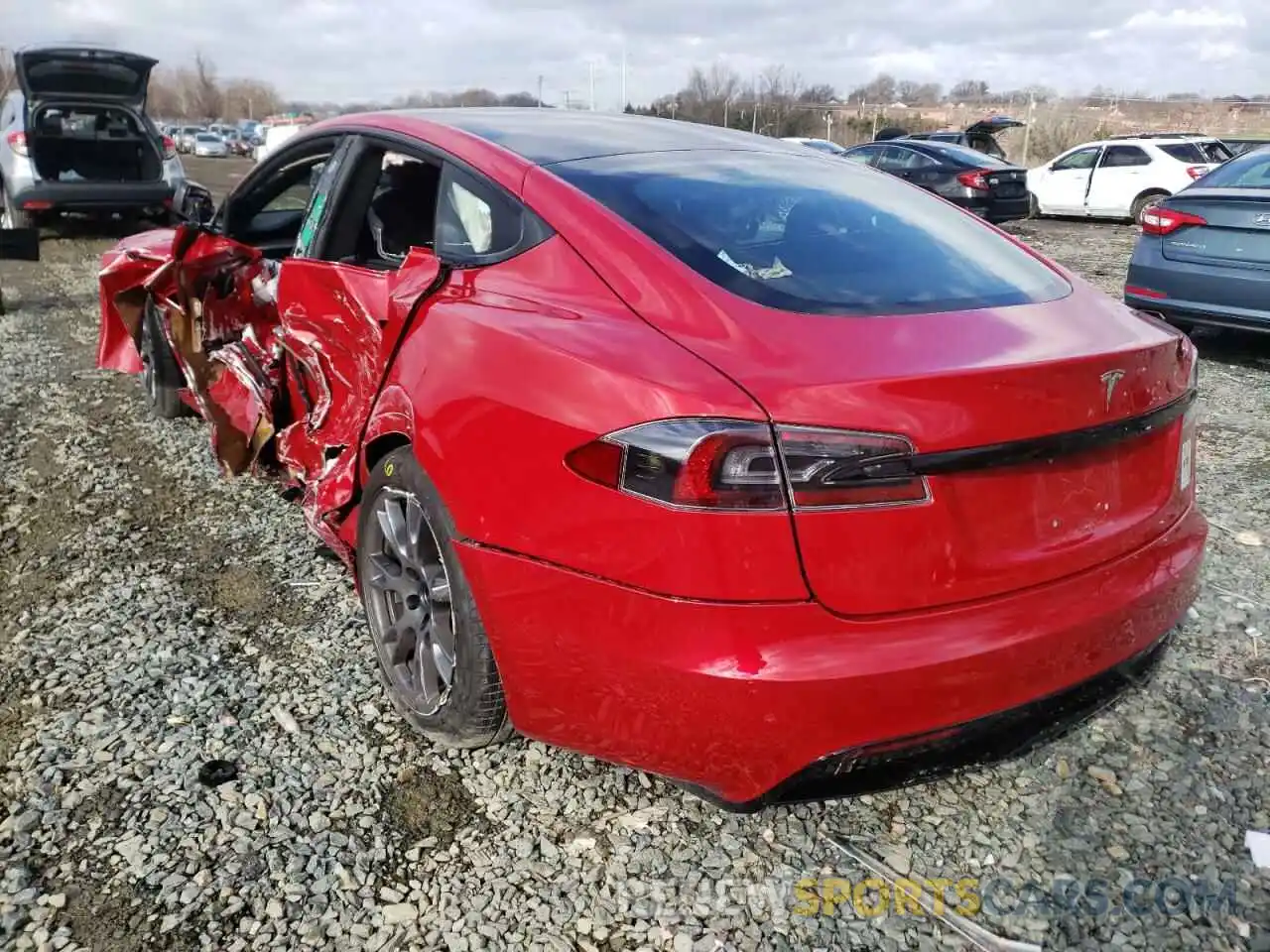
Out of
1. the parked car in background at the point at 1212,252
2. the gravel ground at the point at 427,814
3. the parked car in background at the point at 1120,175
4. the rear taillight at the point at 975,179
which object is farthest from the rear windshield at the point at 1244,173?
the parked car in background at the point at 1120,175

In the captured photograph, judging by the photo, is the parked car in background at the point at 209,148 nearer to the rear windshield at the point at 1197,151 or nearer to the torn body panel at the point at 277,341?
the rear windshield at the point at 1197,151

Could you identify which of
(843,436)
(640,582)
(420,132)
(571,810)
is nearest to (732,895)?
(571,810)

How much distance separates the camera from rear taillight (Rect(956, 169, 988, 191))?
1331 cm

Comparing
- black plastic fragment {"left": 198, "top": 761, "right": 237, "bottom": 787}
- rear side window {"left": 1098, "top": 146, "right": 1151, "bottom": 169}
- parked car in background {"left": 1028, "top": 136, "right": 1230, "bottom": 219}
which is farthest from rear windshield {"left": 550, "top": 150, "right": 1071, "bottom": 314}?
rear side window {"left": 1098, "top": 146, "right": 1151, "bottom": 169}

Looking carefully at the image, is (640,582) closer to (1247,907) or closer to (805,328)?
(805,328)

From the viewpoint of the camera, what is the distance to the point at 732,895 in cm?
196

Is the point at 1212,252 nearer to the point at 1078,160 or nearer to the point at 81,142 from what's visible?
the point at 1078,160

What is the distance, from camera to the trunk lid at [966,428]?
1646 mm

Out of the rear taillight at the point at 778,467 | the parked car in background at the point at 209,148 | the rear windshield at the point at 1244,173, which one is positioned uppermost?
the rear windshield at the point at 1244,173

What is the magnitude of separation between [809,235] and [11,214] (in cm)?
1252

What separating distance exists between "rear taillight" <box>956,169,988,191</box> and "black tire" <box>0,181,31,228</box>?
1224 cm

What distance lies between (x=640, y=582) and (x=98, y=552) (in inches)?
104

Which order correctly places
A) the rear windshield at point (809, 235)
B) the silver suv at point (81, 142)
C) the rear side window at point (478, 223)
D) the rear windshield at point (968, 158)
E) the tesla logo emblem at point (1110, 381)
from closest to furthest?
the tesla logo emblem at point (1110, 381) < the rear windshield at point (809, 235) < the rear side window at point (478, 223) < the silver suv at point (81, 142) < the rear windshield at point (968, 158)

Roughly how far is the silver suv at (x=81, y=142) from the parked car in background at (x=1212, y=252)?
34.9 ft
